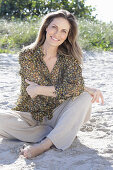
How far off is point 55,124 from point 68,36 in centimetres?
79

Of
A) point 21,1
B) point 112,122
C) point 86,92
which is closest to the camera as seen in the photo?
point 86,92

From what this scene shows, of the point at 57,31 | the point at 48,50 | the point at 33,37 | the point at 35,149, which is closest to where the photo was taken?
the point at 35,149

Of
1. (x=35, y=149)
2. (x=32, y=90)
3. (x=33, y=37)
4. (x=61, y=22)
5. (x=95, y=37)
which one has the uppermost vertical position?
(x=61, y=22)

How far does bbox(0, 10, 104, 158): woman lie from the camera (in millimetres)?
2707

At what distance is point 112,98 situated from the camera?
14.6 ft

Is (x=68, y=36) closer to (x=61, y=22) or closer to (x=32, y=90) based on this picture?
(x=61, y=22)

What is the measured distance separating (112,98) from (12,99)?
1.34m

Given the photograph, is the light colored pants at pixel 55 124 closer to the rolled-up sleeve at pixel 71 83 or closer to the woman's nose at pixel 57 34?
the rolled-up sleeve at pixel 71 83

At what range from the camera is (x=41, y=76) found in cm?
285

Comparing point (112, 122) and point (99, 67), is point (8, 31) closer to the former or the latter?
point (99, 67)

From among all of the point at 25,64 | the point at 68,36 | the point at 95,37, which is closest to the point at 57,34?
the point at 68,36

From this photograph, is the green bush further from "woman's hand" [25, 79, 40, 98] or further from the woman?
"woman's hand" [25, 79, 40, 98]

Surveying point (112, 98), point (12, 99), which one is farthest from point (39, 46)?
point (112, 98)

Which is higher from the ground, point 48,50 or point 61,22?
point 61,22
